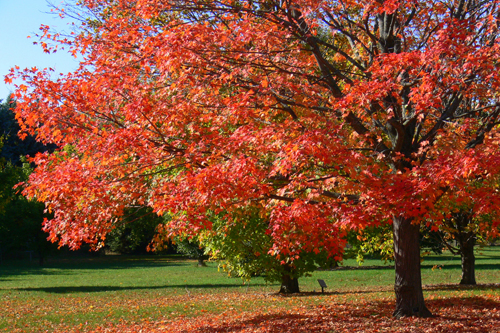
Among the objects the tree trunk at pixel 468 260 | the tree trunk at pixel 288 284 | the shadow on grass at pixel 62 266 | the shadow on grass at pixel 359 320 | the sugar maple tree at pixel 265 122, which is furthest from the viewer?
the shadow on grass at pixel 62 266

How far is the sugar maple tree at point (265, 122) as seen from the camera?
7180mm

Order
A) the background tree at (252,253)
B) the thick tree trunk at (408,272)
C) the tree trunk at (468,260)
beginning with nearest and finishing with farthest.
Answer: the thick tree trunk at (408,272)
the background tree at (252,253)
the tree trunk at (468,260)

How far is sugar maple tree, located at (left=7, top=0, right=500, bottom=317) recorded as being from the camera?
7.18 m

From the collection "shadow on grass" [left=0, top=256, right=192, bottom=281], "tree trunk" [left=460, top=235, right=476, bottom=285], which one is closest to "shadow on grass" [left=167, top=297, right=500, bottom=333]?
"tree trunk" [left=460, top=235, right=476, bottom=285]

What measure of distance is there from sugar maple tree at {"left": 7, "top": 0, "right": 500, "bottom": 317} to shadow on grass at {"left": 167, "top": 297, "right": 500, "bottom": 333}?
2.46ft

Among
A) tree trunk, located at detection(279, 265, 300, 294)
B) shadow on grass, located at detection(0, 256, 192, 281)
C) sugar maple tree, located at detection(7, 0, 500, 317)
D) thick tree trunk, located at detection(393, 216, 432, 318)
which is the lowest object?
shadow on grass, located at detection(0, 256, 192, 281)

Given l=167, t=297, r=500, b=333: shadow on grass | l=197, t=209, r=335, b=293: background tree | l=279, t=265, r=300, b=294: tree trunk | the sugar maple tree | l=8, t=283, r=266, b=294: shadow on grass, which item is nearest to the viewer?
the sugar maple tree

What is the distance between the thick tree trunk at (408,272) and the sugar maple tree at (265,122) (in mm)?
24

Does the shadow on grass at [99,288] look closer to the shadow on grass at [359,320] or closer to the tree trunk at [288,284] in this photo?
the tree trunk at [288,284]

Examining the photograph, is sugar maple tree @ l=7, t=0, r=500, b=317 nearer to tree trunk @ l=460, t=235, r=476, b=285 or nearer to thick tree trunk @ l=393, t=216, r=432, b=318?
thick tree trunk @ l=393, t=216, r=432, b=318

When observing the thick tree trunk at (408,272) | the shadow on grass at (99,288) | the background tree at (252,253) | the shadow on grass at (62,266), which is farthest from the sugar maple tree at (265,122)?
the shadow on grass at (62,266)

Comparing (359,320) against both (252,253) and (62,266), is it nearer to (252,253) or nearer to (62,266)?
(252,253)

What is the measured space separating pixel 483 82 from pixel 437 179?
2553 mm

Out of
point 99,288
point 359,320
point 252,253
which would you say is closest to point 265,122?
point 359,320
